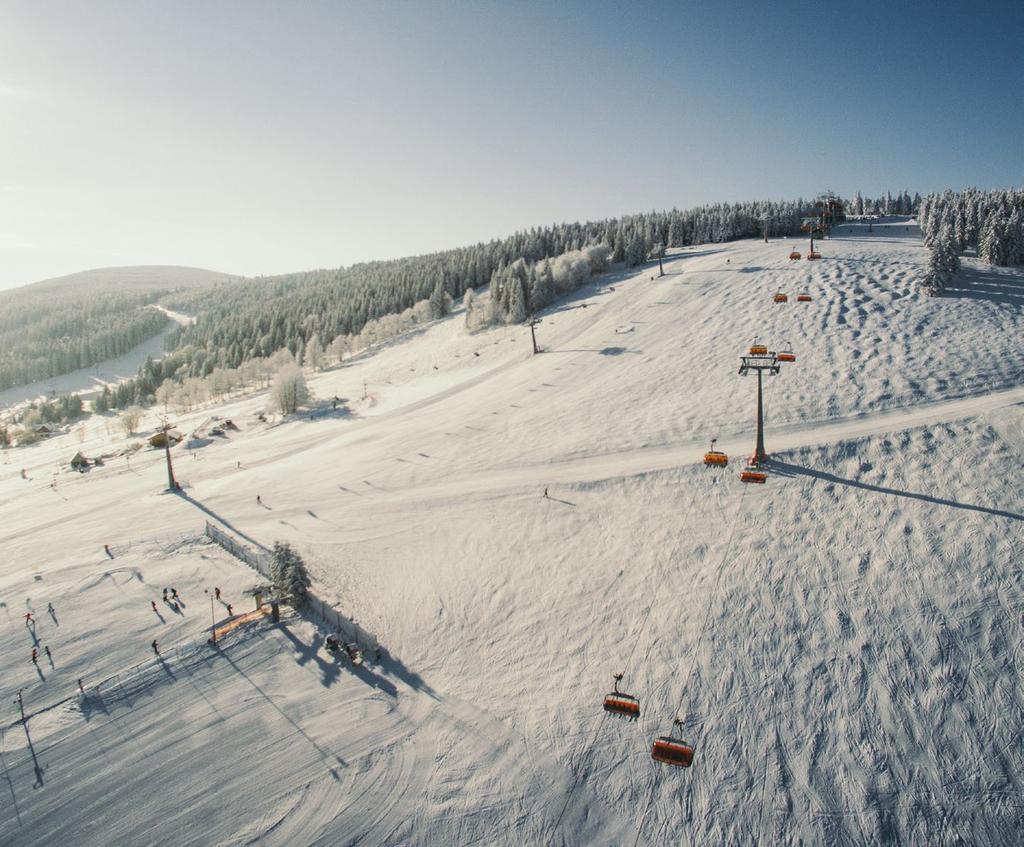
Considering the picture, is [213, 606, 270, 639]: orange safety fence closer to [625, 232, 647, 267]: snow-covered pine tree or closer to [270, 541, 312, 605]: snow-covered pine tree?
[270, 541, 312, 605]: snow-covered pine tree

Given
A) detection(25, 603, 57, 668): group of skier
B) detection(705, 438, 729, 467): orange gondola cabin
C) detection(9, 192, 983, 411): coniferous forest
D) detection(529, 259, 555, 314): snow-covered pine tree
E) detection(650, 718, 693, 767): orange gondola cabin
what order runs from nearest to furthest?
1. detection(650, 718, 693, 767): orange gondola cabin
2. detection(25, 603, 57, 668): group of skier
3. detection(705, 438, 729, 467): orange gondola cabin
4. detection(529, 259, 555, 314): snow-covered pine tree
5. detection(9, 192, 983, 411): coniferous forest

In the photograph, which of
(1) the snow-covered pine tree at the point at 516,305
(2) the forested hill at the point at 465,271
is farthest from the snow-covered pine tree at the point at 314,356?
(1) the snow-covered pine tree at the point at 516,305

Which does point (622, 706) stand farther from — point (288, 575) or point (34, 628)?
point (34, 628)

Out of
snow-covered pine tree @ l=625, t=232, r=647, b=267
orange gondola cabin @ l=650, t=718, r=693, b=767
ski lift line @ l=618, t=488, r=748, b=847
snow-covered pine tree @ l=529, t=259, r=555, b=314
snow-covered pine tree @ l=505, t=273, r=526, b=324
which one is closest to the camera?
orange gondola cabin @ l=650, t=718, r=693, b=767

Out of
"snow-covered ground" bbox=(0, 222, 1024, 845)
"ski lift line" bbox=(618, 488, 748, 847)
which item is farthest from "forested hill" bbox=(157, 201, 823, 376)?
"ski lift line" bbox=(618, 488, 748, 847)

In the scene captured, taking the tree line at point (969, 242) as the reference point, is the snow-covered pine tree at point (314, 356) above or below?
below

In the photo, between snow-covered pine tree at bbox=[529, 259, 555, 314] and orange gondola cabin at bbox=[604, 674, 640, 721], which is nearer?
orange gondola cabin at bbox=[604, 674, 640, 721]

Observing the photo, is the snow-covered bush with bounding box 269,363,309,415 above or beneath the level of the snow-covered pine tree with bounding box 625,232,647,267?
beneath

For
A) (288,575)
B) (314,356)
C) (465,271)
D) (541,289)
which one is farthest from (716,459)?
(465,271)

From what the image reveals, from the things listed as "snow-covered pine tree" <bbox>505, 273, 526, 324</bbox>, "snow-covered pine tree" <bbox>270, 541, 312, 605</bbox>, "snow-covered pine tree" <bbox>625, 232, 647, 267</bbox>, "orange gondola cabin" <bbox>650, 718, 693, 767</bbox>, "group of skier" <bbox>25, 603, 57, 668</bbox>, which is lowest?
"orange gondola cabin" <bbox>650, 718, 693, 767</bbox>

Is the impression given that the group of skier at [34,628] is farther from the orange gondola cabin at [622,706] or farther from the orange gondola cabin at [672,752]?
the orange gondola cabin at [672,752]
